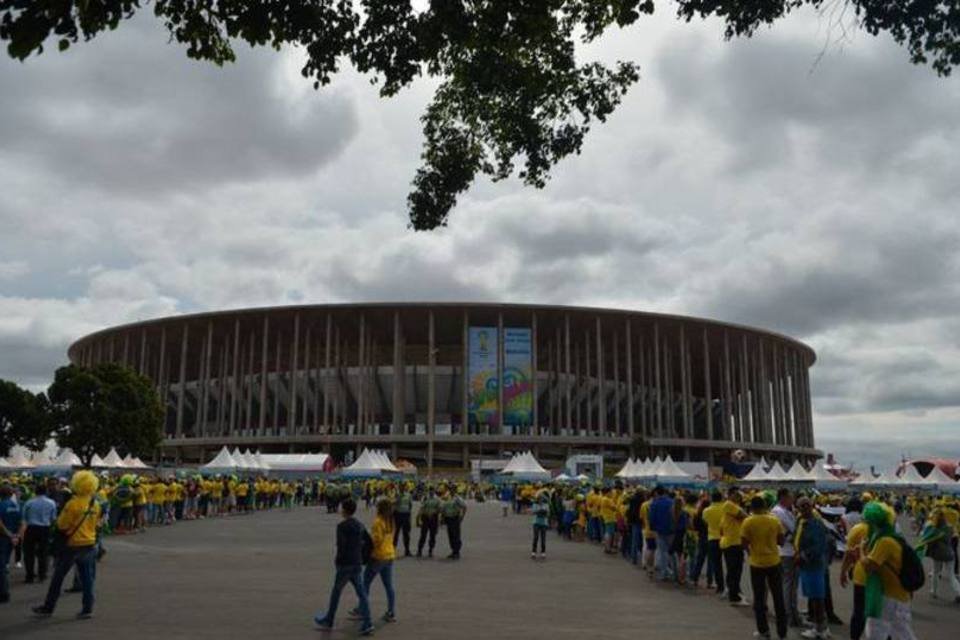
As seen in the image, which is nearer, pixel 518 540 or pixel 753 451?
pixel 518 540

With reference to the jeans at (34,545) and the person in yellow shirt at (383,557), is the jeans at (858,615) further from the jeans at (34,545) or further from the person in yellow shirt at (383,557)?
the jeans at (34,545)

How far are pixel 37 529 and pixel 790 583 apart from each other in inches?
446

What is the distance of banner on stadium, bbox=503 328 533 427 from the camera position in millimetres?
84438

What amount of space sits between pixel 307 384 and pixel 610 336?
3380cm

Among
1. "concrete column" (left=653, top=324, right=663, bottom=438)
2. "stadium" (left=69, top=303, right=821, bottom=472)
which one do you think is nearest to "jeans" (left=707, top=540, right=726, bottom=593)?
"stadium" (left=69, top=303, right=821, bottom=472)

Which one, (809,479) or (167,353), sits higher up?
(167,353)

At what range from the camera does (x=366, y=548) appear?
403 inches

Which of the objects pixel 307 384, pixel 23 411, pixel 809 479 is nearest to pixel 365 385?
pixel 307 384

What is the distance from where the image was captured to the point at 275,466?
57.2 metres

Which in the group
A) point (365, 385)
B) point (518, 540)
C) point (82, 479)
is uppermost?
point (365, 385)

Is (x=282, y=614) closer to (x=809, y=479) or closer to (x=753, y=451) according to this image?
(x=809, y=479)

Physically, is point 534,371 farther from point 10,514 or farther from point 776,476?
point 10,514

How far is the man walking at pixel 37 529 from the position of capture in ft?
44.2

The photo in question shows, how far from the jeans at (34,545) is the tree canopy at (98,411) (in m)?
47.9
